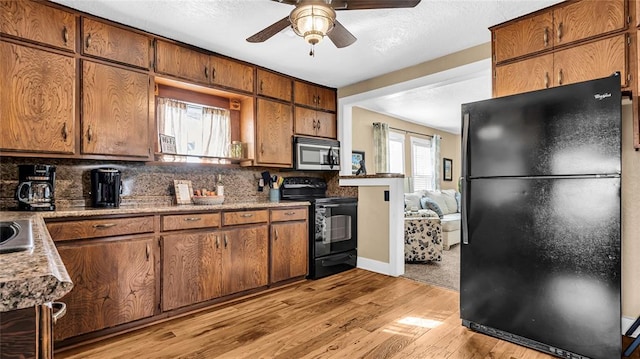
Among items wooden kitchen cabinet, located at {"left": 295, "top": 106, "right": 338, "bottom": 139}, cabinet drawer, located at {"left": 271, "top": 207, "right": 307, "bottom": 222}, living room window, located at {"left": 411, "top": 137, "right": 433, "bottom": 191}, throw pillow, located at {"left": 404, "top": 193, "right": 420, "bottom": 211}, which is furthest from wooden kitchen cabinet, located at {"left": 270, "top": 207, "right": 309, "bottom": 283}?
living room window, located at {"left": 411, "top": 137, "right": 433, "bottom": 191}

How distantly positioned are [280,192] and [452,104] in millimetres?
3458

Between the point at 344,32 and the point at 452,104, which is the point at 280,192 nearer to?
the point at 344,32

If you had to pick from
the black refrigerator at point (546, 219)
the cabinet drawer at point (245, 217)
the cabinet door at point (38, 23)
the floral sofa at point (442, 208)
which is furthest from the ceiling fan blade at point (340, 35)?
the floral sofa at point (442, 208)

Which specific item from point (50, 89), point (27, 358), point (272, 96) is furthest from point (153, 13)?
point (27, 358)

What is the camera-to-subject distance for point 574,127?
2027mm

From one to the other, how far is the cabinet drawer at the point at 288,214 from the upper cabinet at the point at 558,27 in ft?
7.82

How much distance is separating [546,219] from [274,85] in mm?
2934

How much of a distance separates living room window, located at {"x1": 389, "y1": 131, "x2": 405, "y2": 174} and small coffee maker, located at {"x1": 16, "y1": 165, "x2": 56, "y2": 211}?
16.9 ft

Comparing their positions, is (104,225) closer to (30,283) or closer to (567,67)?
(30,283)

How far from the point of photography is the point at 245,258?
314 cm

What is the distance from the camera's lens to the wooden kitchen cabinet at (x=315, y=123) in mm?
4051

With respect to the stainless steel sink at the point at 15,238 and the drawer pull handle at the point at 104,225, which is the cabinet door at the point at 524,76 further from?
the drawer pull handle at the point at 104,225

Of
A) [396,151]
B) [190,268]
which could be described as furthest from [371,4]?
[396,151]

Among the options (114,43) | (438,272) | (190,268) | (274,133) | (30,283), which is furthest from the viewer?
(438,272)
